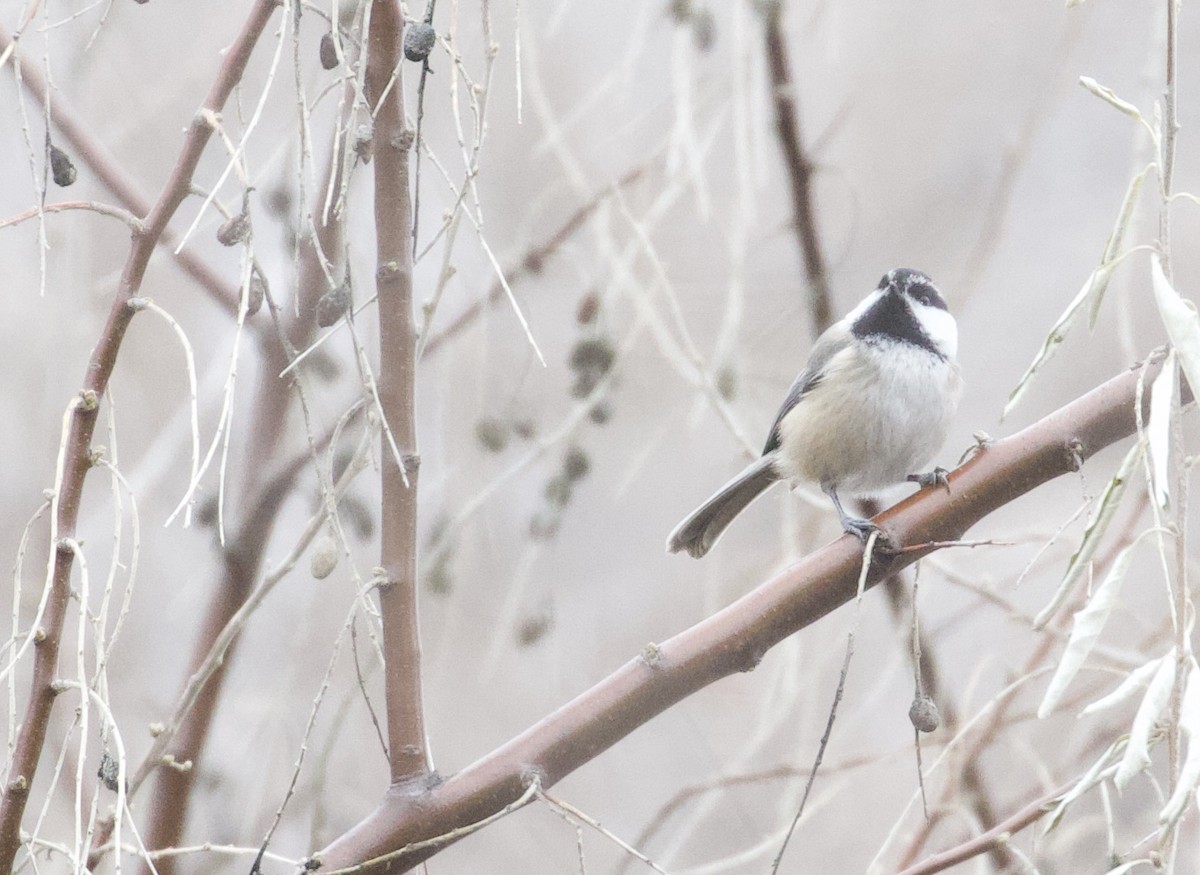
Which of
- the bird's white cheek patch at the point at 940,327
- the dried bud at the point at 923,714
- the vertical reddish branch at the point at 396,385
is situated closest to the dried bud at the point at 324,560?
the vertical reddish branch at the point at 396,385

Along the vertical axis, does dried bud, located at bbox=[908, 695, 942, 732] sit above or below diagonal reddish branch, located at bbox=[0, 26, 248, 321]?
below

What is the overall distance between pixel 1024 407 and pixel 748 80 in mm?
3217

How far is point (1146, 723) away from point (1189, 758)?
0.22 feet

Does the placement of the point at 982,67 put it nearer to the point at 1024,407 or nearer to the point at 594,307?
the point at 1024,407

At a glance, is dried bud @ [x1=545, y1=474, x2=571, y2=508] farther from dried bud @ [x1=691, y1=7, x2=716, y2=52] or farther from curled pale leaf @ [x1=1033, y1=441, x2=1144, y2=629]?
curled pale leaf @ [x1=1033, y1=441, x2=1144, y2=629]

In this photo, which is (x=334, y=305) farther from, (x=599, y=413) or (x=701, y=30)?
(x=701, y=30)

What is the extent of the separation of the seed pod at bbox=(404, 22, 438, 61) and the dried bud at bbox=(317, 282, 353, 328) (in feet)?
0.76

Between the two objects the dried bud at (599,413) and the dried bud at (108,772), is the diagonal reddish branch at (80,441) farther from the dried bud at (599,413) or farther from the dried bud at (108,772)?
the dried bud at (599,413)

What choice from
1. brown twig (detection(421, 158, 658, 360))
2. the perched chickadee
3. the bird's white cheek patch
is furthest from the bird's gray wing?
brown twig (detection(421, 158, 658, 360))

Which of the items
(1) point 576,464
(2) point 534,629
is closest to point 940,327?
(1) point 576,464

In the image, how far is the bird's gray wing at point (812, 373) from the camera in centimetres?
319

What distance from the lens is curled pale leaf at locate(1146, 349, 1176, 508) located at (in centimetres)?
110

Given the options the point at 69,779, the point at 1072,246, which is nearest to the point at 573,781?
the point at 69,779

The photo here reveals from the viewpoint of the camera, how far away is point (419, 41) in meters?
1.28
